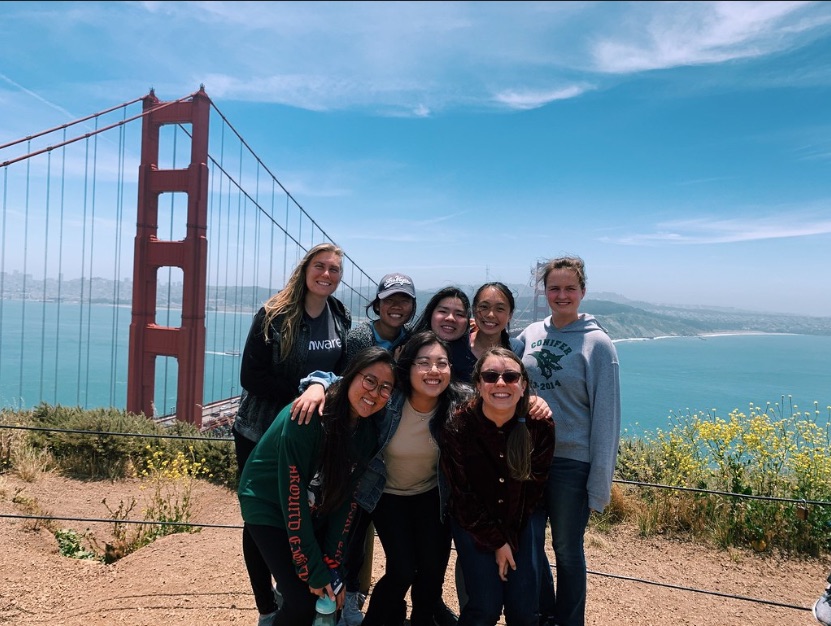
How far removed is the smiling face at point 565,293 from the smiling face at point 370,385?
2.70ft

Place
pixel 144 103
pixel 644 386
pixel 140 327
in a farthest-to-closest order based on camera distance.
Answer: pixel 644 386 → pixel 144 103 → pixel 140 327

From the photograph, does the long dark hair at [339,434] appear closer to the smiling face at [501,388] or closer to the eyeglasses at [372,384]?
the eyeglasses at [372,384]

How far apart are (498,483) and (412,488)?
390mm

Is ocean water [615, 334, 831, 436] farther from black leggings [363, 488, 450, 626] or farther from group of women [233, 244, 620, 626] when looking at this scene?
black leggings [363, 488, 450, 626]

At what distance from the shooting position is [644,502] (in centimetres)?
473

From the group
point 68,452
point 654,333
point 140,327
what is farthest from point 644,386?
point 654,333

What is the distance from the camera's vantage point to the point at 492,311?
239cm

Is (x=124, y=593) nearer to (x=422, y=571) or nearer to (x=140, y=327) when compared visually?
(x=422, y=571)

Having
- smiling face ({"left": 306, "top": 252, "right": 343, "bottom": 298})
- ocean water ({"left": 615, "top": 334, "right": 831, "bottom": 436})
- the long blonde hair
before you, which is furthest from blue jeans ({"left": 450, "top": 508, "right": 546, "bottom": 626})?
ocean water ({"left": 615, "top": 334, "right": 831, "bottom": 436})

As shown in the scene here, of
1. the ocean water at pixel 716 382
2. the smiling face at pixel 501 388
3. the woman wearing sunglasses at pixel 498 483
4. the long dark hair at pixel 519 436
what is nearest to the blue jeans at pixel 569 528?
the woman wearing sunglasses at pixel 498 483

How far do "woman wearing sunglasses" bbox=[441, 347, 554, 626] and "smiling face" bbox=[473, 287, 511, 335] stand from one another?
0.29 meters

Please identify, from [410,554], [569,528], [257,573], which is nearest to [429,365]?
[410,554]

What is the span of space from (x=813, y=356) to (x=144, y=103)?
9991cm

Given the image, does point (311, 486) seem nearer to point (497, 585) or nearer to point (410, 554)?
point (410, 554)
